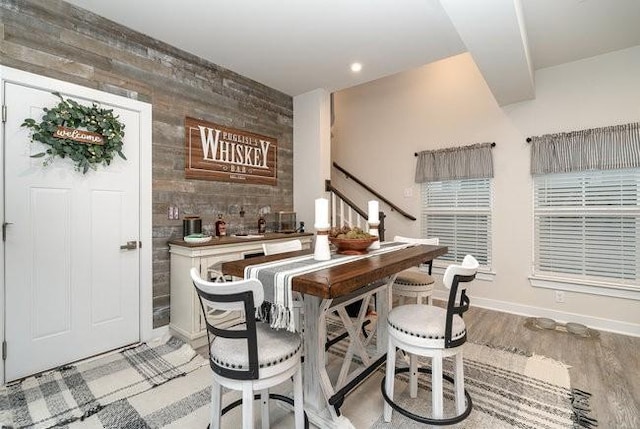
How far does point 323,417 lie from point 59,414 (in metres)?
1.60

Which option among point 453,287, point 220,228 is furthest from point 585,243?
point 220,228

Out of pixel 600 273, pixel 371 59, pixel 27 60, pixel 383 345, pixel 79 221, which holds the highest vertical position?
pixel 371 59

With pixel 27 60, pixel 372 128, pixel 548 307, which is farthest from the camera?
pixel 372 128

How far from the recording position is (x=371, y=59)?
3.31 m

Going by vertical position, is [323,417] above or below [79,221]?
below

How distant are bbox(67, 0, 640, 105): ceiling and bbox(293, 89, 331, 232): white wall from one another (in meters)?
0.67

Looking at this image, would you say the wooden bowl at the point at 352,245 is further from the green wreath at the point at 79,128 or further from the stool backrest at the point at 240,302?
the green wreath at the point at 79,128

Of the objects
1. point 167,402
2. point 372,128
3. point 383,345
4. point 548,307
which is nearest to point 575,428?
point 383,345

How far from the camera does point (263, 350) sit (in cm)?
136

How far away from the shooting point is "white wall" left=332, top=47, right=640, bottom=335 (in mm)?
3191

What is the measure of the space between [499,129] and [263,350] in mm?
3772

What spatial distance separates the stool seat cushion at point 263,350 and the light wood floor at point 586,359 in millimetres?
788

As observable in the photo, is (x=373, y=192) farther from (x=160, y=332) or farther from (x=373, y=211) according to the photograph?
(x=160, y=332)

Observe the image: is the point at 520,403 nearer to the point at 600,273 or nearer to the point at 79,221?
the point at 600,273
